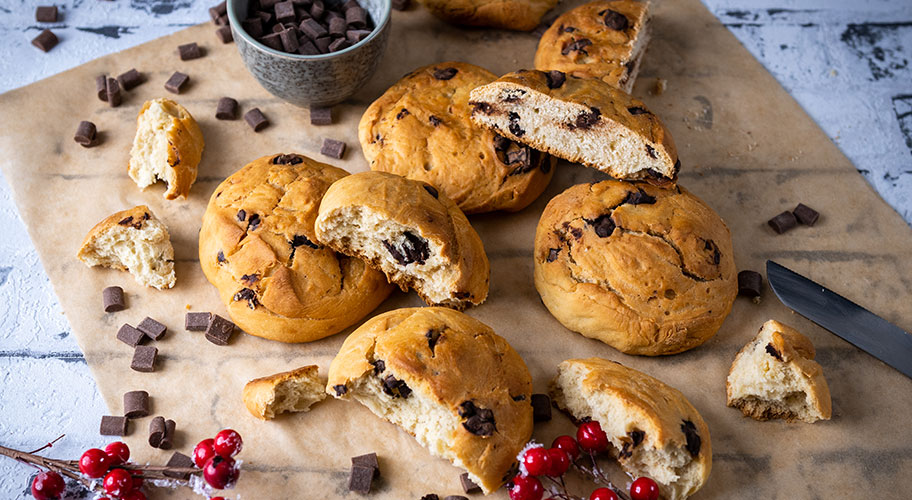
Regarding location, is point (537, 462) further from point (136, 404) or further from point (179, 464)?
point (136, 404)

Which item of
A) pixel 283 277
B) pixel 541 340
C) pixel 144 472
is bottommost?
pixel 144 472

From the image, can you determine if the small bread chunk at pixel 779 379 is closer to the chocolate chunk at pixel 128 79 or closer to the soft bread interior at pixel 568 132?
the soft bread interior at pixel 568 132

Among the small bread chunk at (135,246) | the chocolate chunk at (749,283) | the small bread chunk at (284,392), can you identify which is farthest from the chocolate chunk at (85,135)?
the chocolate chunk at (749,283)

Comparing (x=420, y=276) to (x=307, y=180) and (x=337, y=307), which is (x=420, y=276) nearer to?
(x=337, y=307)

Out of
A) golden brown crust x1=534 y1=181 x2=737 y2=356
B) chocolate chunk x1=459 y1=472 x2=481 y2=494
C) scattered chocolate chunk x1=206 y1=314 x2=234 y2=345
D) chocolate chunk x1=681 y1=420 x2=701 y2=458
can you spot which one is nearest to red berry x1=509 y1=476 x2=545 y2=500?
chocolate chunk x1=459 y1=472 x2=481 y2=494

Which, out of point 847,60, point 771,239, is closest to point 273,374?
point 771,239

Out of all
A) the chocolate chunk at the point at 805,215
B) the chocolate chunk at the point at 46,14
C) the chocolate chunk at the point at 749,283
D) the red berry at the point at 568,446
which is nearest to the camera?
the red berry at the point at 568,446
